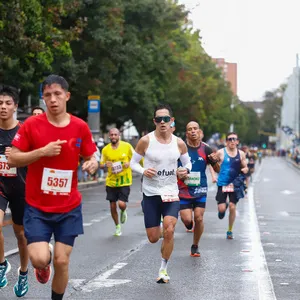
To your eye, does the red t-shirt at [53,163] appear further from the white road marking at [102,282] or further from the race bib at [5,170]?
the white road marking at [102,282]

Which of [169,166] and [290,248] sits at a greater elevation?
[169,166]

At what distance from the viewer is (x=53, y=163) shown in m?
7.02

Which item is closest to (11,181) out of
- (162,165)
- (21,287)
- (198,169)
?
(21,287)

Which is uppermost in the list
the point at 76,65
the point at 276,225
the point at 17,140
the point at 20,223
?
the point at 76,65

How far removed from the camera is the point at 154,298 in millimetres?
8625

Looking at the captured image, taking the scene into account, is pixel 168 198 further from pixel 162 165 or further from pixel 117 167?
pixel 117 167

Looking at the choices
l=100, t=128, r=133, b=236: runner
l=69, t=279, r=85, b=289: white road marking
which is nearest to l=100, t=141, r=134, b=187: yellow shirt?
l=100, t=128, r=133, b=236: runner

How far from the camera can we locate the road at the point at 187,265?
29.4ft

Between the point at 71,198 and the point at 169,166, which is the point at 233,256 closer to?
the point at 169,166

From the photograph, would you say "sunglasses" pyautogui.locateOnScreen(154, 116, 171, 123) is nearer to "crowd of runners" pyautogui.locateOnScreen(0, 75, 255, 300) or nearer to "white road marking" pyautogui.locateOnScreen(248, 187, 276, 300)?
"crowd of runners" pyautogui.locateOnScreen(0, 75, 255, 300)

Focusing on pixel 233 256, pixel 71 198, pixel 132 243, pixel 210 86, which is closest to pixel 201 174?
pixel 233 256

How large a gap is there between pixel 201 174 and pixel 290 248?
200 cm

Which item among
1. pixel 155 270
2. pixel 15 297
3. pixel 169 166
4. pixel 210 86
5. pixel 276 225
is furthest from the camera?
pixel 210 86

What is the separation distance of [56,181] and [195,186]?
18.6 feet
